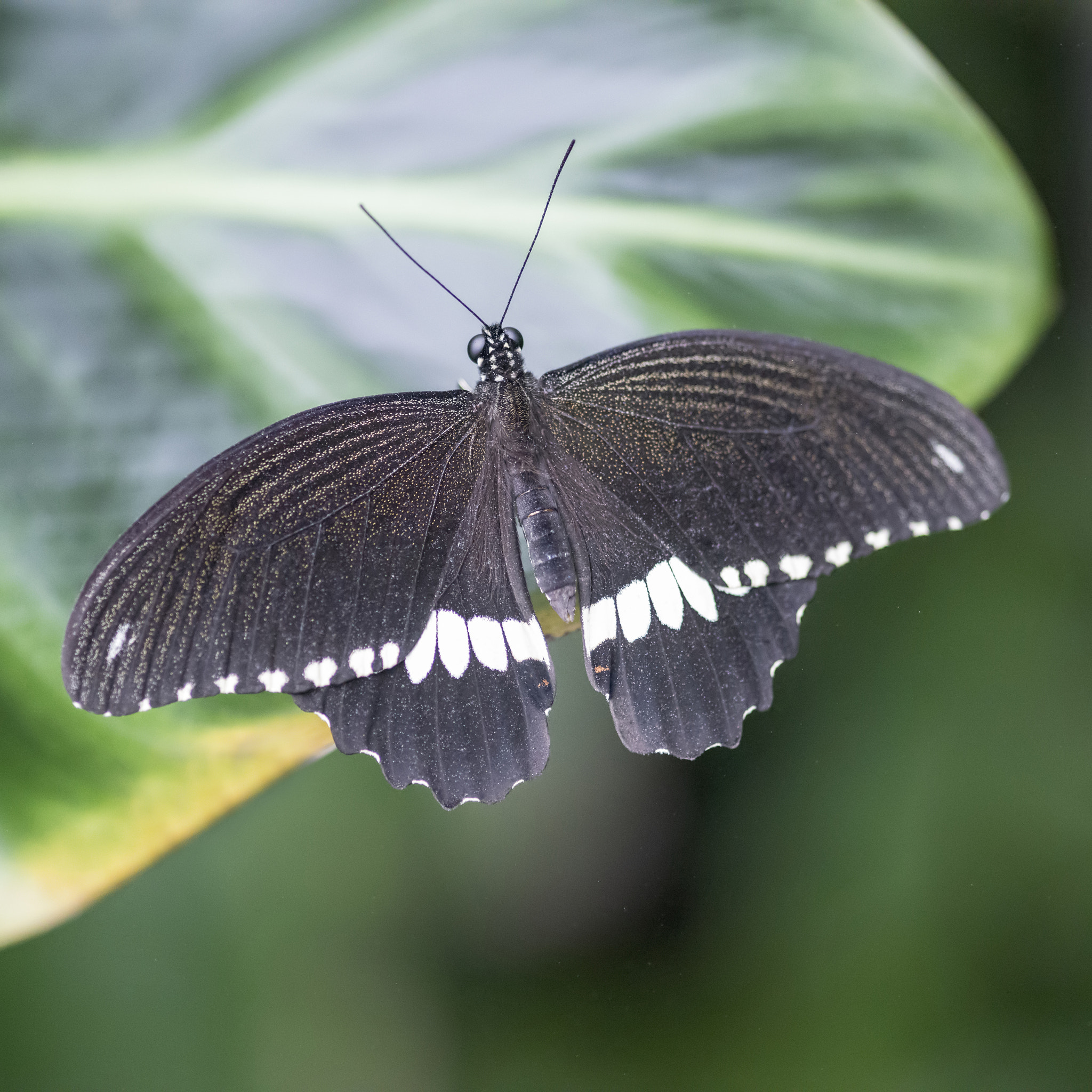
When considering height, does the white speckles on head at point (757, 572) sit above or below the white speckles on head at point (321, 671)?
above

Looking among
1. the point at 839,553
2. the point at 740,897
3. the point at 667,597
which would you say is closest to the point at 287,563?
the point at 667,597

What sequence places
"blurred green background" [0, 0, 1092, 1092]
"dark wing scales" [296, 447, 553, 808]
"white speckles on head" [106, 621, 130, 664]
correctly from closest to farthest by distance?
"white speckles on head" [106, 621, 130, 664]
"dark wing scales" [296, 447, 553, 808]
"blurred green background" [0, 0, 1092, 1092]

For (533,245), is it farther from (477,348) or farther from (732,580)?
(732,580)

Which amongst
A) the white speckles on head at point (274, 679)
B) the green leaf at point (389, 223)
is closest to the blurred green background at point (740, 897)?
the green leaf at point (389, 223)

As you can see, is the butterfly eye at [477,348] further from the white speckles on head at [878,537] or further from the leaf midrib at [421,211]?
the white speckles on head at [878,537]

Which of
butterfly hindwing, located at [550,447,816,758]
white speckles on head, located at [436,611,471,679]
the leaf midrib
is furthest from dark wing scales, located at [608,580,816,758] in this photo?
the leaf midrib

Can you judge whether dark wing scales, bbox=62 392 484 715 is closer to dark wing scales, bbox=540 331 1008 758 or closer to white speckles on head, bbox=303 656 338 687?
white speckles on head, bbox=303 656 338 687
